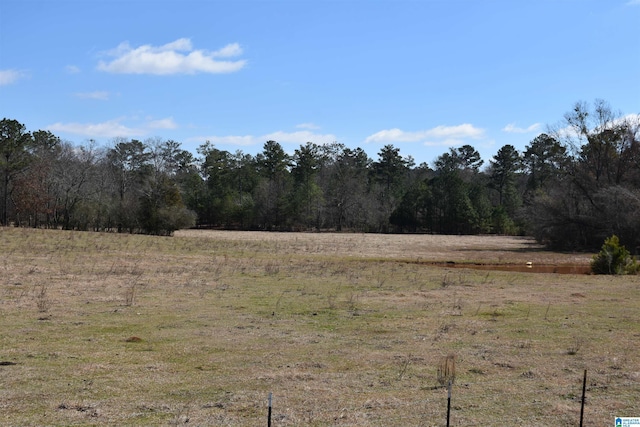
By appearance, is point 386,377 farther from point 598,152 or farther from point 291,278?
point 598,152

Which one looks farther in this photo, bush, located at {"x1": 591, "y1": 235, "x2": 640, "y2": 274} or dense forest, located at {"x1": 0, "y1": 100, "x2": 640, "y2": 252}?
dense forest, located at {"x1": 0, "y1": 100, "x2": 640, "y2": 252}

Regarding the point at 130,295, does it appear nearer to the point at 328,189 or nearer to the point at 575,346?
the point at 575,346

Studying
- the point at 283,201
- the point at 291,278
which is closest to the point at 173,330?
the point at 291,278

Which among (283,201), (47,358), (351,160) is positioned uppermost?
(351,160)

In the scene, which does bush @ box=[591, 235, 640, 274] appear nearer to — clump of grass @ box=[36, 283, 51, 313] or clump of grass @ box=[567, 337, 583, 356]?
clump of grass @ box=[567, 337, 583, 356]

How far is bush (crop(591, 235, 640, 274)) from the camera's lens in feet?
96.9

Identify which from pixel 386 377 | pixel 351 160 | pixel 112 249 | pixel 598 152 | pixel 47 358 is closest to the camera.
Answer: pixel 386 377

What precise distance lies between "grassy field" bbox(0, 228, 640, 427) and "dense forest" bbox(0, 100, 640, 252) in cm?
3989

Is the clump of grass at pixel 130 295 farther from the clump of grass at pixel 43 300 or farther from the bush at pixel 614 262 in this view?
the bush at pixel 614 262

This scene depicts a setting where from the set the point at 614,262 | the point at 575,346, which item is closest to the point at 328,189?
the point at 614,262

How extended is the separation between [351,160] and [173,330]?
120 meters

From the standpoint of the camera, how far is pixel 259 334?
12.1m

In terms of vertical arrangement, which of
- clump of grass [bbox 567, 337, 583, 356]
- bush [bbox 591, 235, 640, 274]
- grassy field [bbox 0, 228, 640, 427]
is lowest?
grassy field [bbox 0, 228, 640, 427]

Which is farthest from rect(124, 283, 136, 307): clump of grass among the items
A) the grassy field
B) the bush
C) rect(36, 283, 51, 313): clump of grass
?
the bush
